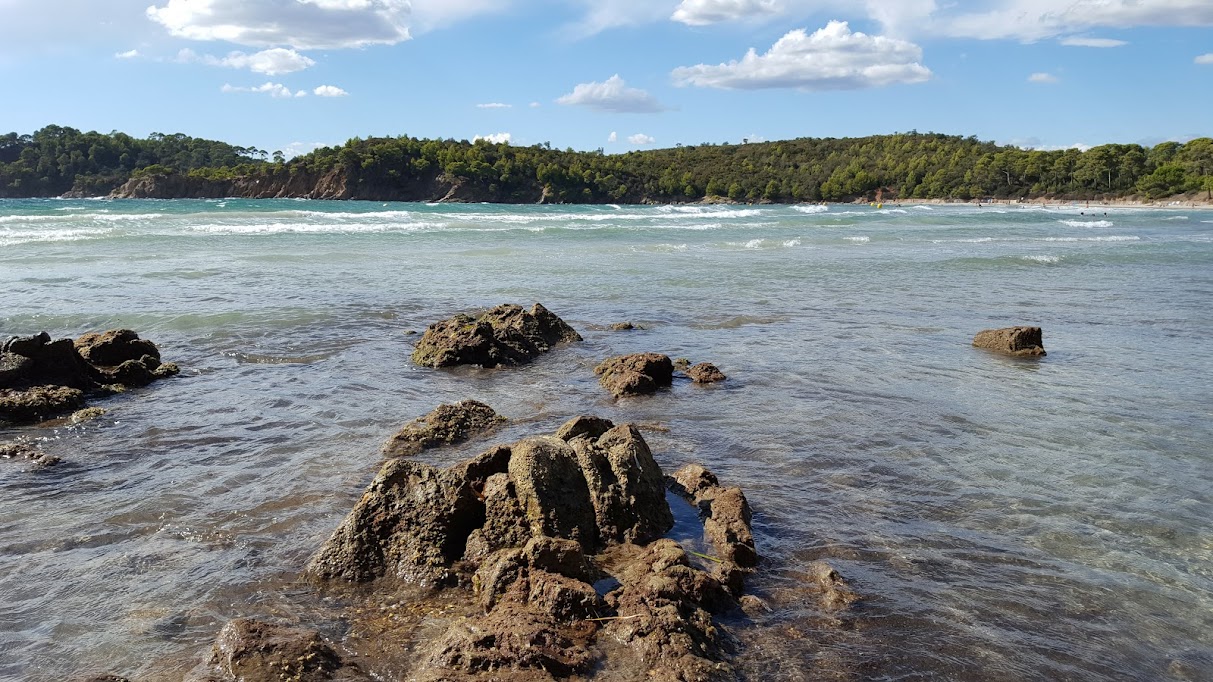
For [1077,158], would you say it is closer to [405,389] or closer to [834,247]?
[834,247]

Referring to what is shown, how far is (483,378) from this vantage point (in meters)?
10.3

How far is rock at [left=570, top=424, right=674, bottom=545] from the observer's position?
16.8 ft

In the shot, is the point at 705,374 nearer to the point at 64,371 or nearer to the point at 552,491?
the point at 552,491

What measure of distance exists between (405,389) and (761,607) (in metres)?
6.12

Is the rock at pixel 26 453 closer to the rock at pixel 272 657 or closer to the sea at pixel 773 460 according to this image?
the sea at pixel 773 460

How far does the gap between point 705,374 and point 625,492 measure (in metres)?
4.75

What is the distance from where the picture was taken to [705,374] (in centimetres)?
978

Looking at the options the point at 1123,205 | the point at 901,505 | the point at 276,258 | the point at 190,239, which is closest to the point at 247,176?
the point at 190,239

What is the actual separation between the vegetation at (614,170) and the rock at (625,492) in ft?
374

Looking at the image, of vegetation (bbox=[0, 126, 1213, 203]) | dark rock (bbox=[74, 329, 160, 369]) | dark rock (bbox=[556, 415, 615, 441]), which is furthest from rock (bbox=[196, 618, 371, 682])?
vegetation (bbox=[0, 126, 1213, 203])

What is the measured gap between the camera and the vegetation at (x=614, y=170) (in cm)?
11425

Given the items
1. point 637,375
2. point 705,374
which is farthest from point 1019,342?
point 637,375

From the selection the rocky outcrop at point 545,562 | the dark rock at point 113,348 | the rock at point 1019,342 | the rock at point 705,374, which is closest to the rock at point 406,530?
the rocky outcrop at point 545,562

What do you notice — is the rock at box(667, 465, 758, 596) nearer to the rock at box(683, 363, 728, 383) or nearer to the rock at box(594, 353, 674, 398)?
the rock at box(594, 353, 674, 398)
